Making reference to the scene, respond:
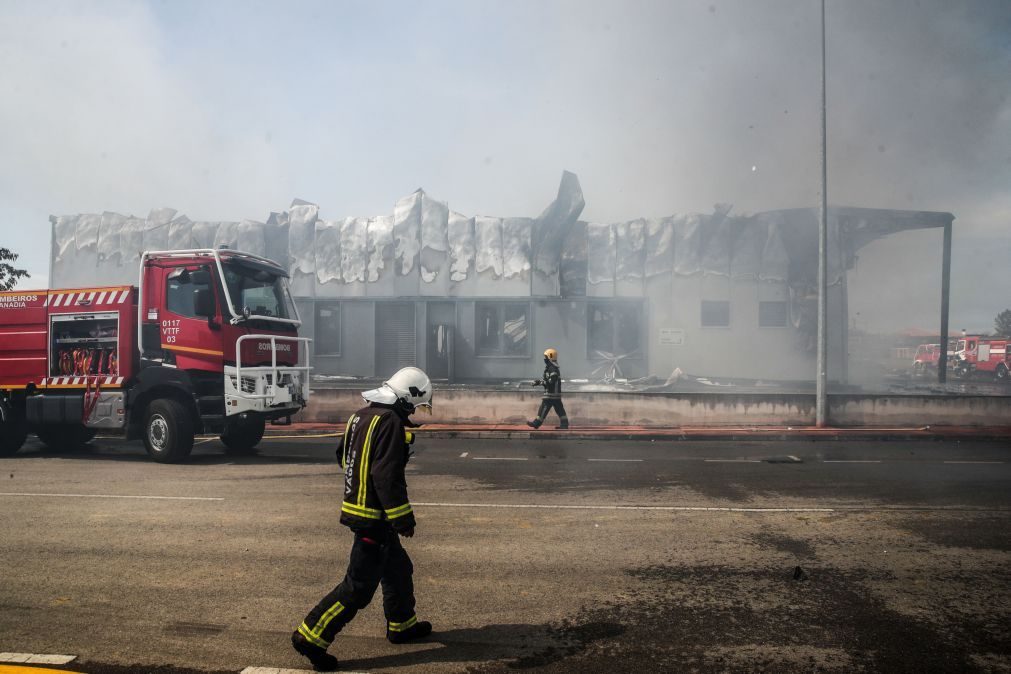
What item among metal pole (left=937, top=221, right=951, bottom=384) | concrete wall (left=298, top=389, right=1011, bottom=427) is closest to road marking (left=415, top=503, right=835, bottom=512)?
concrete wall (left=298, top=389, right=1011, bottom=427)

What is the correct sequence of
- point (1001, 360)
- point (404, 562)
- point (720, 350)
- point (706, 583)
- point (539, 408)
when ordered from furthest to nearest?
point (1001, 360) < point (720, 350) < point (539, 408) < point (706, 583) < point (404, 562)

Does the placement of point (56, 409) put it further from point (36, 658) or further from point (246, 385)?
point (36, 658)

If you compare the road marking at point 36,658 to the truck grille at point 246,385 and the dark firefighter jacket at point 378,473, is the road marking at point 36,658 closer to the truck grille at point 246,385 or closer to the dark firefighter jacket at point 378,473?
the dark firefighter jacket at point 378,473

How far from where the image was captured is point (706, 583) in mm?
4926

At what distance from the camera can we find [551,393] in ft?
46.4

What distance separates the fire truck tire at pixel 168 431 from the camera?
10.4m

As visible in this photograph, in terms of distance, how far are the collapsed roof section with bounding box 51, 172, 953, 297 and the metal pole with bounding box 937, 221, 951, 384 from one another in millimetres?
726

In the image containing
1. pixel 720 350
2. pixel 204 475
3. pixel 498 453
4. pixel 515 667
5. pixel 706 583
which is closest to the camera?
pixel 515 667

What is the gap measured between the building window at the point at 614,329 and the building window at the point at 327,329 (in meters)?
9.66

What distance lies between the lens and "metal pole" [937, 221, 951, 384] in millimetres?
24438

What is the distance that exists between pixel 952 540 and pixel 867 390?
19.6 metres

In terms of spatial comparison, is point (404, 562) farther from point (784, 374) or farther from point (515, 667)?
point (784, 374)

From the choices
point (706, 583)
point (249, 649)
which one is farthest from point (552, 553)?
point (249, 649)

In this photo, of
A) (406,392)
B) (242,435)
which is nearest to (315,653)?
(406,392)
